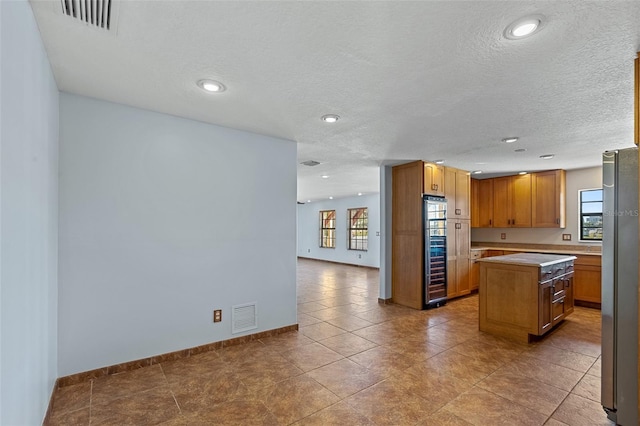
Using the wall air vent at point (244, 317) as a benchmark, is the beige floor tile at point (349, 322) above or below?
below

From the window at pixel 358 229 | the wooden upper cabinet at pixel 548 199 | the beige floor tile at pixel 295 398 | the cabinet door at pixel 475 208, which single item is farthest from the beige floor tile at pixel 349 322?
the window at pixel 358 229

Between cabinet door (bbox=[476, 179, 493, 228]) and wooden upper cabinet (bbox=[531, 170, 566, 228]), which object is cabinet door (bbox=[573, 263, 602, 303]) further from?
cabinet door (bbox=[476, 179, 493, 228])

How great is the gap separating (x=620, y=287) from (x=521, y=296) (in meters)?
1.50

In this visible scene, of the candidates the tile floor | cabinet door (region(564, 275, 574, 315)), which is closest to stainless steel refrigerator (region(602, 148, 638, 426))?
the tile floor

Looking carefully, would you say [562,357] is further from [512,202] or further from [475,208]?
[475,208]

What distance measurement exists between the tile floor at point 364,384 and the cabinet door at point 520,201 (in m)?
2.50

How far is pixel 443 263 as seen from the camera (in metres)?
5.16

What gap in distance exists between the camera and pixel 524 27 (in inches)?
64.4

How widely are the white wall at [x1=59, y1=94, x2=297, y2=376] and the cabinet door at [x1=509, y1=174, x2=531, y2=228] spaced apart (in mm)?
4895

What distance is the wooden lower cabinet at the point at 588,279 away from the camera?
4809mm

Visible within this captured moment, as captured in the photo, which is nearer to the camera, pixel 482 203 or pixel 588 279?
pixel 588 279

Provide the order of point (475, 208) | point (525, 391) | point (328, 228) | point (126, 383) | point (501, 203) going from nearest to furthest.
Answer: point (525, 391), point (126, 383), point (501, 203), point (475, 208), point (328, 228)

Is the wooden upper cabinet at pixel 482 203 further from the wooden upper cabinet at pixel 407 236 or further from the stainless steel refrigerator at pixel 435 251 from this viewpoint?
the wooden upper cabinet at pixel 407 236

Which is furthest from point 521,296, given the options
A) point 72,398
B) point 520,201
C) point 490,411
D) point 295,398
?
point 72,398
